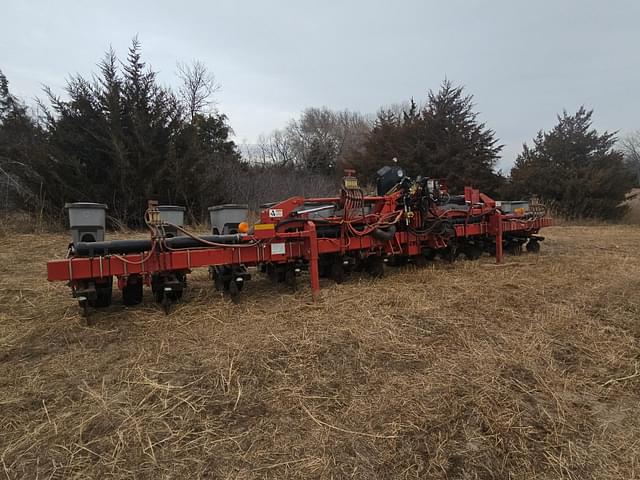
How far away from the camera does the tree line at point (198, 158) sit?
447 inches

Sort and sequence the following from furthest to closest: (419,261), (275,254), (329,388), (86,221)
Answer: (419,261), (275,254), (86,221), (329,388)

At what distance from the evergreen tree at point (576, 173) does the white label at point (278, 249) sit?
21080 mm

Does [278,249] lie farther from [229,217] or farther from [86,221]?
[86,221]

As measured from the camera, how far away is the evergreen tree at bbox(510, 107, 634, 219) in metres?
21.0

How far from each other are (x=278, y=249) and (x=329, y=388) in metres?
2.24

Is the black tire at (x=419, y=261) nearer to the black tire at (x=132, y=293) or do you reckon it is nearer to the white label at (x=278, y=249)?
the white label at (x=278, y=249)

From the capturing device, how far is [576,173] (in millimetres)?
21453

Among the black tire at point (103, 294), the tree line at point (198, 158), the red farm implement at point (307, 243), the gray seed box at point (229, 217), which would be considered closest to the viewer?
the red farm implement at point (307, 243)

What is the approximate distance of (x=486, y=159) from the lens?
22.7 meters

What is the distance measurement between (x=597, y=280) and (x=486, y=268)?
1.46 meters

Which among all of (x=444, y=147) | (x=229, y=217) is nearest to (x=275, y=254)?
(x=229, y=217)

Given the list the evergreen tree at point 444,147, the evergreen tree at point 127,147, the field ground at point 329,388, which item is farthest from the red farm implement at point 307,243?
the evergreen tree at point 444,147

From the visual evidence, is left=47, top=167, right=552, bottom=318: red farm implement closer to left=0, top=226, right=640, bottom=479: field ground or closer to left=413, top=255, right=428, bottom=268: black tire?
left=413, top=255, right=428, bottom=268: black tire

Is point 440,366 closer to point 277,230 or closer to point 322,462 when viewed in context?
point 322,462
